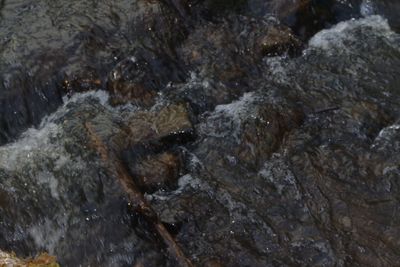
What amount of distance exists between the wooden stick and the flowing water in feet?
0.18

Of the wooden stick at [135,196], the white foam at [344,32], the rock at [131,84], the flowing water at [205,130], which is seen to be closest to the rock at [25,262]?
the flowing water at [205,130]

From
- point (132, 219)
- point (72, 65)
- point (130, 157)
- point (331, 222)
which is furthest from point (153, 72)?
point (331, 222)

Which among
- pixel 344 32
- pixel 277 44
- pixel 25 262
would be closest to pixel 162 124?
pixel 277 44

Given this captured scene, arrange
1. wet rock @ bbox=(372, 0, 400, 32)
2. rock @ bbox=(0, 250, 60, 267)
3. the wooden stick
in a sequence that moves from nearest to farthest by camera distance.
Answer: rock @ bbox=(0, 250, 60, 267), the wooden stick, wet rock @ bbox=(372, 0, 400, 32)

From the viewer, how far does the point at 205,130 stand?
21.5ft

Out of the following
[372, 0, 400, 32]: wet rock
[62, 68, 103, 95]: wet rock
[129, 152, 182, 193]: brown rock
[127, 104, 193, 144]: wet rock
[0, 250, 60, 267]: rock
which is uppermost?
[62, 68, 103, 95]: wet rock

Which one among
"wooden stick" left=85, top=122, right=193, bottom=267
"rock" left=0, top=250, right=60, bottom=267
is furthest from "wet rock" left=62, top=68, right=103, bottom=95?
"rock" left=0, top=250, right=60, bottom=267

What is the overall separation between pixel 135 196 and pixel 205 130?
141 centimetres

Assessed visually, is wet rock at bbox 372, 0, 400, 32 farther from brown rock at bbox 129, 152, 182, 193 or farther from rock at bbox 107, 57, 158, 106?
brown rock at bbox 129, 152, 182, 193

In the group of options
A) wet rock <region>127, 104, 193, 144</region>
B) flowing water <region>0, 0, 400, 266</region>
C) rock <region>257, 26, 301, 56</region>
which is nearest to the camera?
flowing water <region>0, 0, 400, 266</region>

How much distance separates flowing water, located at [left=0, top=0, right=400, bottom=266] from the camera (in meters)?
5.39

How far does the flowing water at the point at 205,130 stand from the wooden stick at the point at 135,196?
56mm

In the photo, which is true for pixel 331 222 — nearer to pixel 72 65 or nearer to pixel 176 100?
pixel 176 100

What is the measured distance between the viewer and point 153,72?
7148mm
